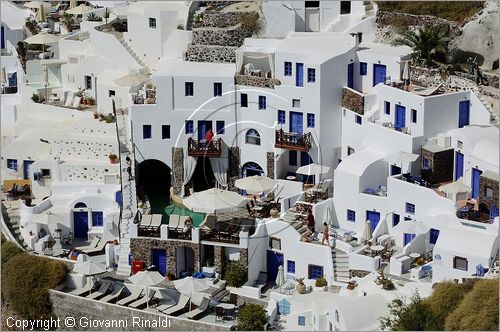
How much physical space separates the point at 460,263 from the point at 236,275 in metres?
10.0

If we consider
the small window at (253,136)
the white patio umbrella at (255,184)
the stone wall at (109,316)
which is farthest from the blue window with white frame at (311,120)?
the stone wall at (109,316)

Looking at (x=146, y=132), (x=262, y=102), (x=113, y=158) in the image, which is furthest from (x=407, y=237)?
(x=113, y=158)

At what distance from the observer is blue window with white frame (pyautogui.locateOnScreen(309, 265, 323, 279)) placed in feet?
213

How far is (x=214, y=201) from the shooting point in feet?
218

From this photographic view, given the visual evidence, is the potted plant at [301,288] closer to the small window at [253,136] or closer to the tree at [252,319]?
the tree at [252,319]

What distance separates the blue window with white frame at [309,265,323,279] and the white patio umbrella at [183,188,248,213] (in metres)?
4.51

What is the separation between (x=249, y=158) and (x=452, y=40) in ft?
37.2

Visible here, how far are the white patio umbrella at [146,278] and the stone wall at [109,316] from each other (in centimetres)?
149

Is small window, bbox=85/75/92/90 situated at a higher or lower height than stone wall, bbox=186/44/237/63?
lower

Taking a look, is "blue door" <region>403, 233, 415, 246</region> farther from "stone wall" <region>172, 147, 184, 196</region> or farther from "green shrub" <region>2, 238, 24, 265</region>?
"green shrub" <region>2, 238, 24, 265</region>

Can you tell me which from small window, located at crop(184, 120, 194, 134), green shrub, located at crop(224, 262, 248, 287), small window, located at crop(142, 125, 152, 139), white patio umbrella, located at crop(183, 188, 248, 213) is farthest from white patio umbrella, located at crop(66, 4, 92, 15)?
green shrub, located at crop(224, 262, 248, 287)

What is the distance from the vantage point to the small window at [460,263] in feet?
200

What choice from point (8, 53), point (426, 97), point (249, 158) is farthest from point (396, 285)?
point (8, 53)

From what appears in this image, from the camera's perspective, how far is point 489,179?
63.1 metres
